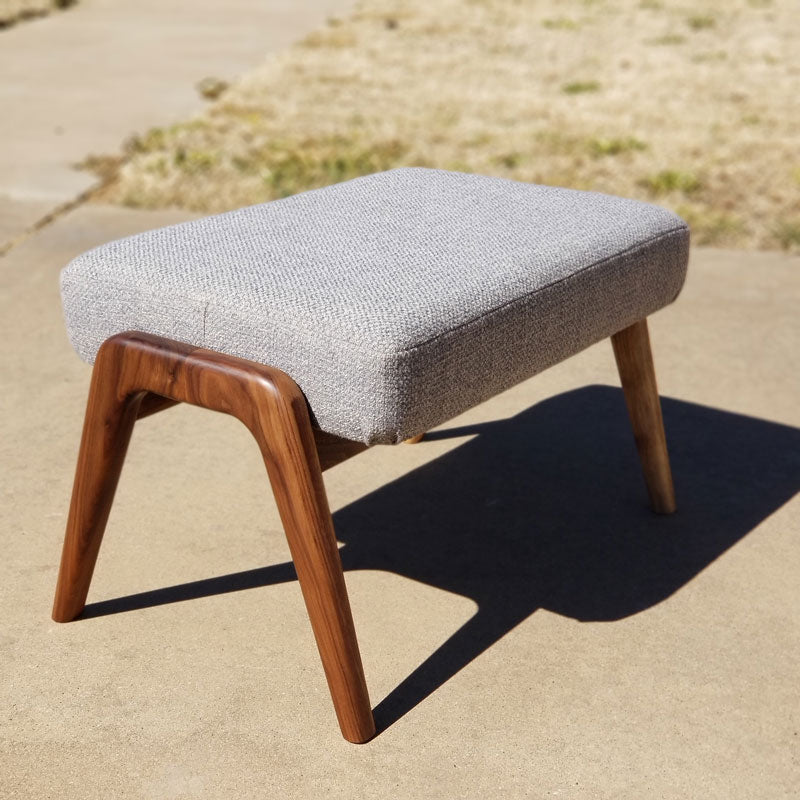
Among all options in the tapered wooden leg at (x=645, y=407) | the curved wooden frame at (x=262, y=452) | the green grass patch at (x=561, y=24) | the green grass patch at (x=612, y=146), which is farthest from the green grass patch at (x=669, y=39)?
the curved wooden frame at (x=262, y=452)

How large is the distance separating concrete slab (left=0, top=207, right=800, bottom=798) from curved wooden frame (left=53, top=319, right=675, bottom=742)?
3.8 inches

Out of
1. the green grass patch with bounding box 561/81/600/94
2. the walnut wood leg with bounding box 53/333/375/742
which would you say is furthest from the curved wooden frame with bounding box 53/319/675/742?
the green grass patch with bounding box 561/81/600/94

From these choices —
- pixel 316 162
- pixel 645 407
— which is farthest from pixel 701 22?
pixel 645 407

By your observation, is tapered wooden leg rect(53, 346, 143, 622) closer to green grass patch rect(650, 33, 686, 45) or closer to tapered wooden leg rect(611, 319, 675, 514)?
tapered wooden leg rect(611, 319, 675, 514)

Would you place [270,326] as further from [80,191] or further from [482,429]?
[80,191]

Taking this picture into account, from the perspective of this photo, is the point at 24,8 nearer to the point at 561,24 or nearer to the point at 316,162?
the point at 561,24

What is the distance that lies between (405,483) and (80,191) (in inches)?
73.3

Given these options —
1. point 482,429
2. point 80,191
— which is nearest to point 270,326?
point 482,429

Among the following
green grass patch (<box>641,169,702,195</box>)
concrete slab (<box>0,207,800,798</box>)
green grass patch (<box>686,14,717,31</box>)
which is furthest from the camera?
green grass patch (<box>686,14,717,31</box>)

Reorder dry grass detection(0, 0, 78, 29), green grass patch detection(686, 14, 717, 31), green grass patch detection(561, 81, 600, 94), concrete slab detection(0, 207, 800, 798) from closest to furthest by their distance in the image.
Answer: concrete slab detection(0, 207, 800, 798), green grass patch detection(561, 81, 600, 94), green grass patch detection(686, 14, 717, 31), dry grass detection(0, 0, 78, 29)

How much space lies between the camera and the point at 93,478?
1409 mm

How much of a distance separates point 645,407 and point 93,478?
0.79m

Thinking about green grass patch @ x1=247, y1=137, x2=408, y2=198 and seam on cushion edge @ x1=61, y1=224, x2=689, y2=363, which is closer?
seam on cushion edge @ x1=61, y1=224, x2=689, y2=363

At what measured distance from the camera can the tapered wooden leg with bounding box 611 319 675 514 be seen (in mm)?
1682
